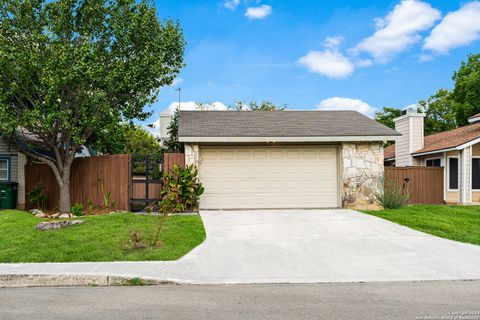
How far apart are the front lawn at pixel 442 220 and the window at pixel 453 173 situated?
2447mm

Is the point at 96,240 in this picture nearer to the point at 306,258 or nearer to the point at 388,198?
the point at 306,258

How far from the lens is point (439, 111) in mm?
40000

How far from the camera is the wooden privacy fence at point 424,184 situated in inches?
652

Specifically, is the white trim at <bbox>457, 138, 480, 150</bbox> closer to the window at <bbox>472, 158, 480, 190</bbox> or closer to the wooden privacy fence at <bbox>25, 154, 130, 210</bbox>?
the window at <bbox>472, 158, 480, 190</bbox>

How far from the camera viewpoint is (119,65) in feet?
43.0

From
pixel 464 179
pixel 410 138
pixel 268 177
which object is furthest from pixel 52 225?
pixel 410 138

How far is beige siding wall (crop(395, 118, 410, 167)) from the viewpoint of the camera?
20766mm

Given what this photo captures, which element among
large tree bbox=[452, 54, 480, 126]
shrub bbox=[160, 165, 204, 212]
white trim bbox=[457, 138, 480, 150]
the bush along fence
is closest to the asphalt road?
shrub bbox=[160, 165, 204, 212]

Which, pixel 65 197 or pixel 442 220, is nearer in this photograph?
pixel 442 220

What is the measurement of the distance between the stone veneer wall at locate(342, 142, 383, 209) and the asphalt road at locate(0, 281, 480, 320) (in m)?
7.66

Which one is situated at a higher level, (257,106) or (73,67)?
(257,106)

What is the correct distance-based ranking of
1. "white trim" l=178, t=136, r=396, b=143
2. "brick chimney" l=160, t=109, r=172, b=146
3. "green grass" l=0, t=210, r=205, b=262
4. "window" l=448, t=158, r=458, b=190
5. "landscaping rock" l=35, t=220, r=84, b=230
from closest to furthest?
"green grass" l=0, t=210, r=205, b=262 < "landscaping rock" l=35, t=220, r=84, b=230 < "white trim" l=178, t=136, r=396, b=143 < "window" l=448, t=158, r=458, b=190 < "brick chimney" l=160, t=109, r=172, b=146

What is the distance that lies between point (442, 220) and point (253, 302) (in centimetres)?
870

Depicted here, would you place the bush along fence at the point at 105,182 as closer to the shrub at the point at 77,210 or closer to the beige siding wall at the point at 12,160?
the shrub at the point at 77,210
